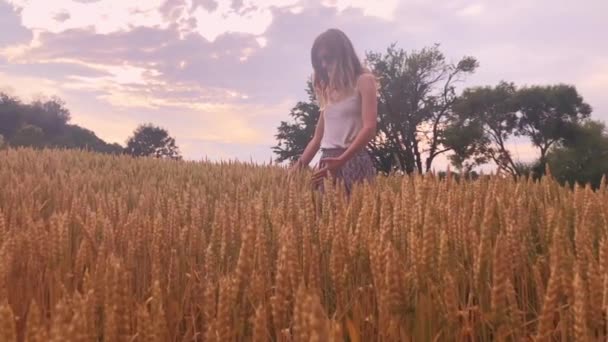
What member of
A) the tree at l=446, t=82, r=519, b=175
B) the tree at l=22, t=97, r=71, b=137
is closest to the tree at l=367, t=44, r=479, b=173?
the tree at l=446, t=82, r=519, b=175

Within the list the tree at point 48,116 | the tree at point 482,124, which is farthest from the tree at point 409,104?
the tree at point 48,116

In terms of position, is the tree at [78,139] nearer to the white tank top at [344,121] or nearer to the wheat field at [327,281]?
the white tank top at [344,121]

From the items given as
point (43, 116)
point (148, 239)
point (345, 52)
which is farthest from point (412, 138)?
point (148, 239)

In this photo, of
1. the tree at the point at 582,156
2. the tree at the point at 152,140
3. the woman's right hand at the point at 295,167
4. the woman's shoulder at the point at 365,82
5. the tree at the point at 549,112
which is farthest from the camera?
the tree at the point at 152,140

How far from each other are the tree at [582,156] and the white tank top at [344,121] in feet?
76.7

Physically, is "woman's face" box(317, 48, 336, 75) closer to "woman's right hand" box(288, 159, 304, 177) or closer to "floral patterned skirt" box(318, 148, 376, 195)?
"floral patterned skirt" box(318, 148, 376, 195)

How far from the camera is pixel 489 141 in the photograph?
3186 centimetres

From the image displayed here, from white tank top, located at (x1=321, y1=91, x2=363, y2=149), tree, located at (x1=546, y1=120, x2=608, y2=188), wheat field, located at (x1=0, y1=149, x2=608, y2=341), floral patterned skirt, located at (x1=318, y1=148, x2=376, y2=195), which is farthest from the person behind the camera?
tree, located at (x1=546, y1=120, x2=608, y2=188)

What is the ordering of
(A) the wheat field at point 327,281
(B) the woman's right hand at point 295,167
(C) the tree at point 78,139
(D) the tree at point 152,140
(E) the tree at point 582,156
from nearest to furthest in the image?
(A) the wheat field at point 327,281
(B) the woman's right hand at point 295,167
(E) the tree at point 582,156
(C) the tree at point 78,139
(D) the tree at point 152,140

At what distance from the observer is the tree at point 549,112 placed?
31.1 m

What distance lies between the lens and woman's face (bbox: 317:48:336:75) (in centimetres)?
543

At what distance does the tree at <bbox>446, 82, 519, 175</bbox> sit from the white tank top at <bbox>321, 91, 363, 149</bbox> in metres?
27.1

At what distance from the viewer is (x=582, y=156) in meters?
28.7

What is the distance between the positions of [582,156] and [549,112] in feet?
12.6
